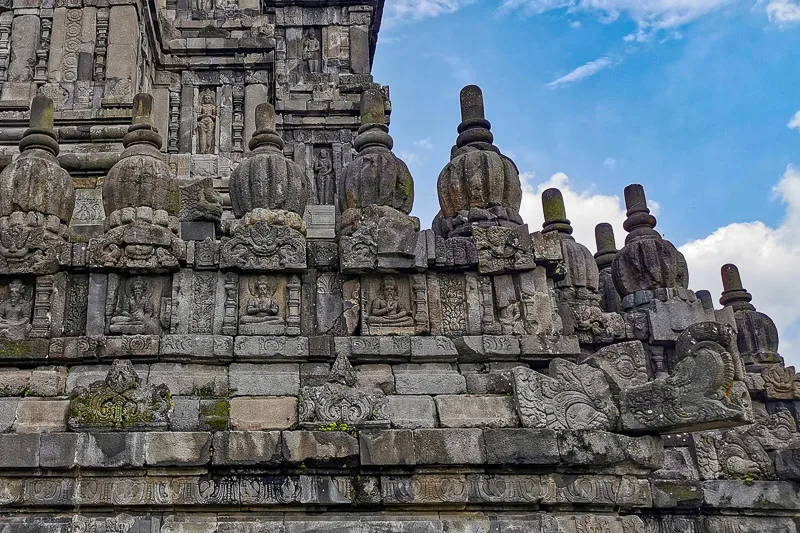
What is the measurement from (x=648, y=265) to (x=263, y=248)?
576cm

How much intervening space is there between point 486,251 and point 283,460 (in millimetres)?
3109

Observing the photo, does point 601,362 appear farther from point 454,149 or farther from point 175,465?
point 175,465

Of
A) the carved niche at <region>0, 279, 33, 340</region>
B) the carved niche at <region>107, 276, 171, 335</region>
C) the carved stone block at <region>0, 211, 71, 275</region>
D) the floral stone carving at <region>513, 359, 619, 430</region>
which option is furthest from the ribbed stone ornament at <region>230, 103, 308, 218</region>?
the floral stone carving at <region>513, 359, 619, 430</region>

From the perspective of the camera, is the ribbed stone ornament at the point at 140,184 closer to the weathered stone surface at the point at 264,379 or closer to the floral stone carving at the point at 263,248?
the floral stone carving at the point at 263,248

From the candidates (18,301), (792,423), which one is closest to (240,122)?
(18,301)

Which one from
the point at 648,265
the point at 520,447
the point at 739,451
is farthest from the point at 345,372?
the point at 739,451

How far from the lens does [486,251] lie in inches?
324

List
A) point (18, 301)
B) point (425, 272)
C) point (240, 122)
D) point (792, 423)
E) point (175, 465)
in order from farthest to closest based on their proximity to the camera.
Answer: point (240, 122) < point (792, 423) < point (425, 272) < point (18, 301) < point (175, 465)

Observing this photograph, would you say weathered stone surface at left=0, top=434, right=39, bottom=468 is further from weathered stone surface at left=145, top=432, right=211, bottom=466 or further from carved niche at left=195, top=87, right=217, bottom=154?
carved niche at left=195, top=87, right=217, bottom=154

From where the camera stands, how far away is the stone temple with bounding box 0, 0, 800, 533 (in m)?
6.72

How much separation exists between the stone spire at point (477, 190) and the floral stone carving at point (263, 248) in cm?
193

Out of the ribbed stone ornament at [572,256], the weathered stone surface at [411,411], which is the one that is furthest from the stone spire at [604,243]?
the weathered stone surface at [411,411]

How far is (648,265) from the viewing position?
10805 millimetres

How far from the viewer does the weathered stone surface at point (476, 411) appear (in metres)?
7.20
